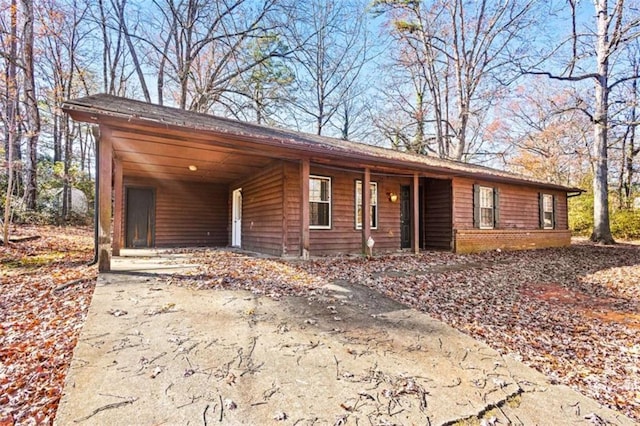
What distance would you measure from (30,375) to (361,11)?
20.9 metres

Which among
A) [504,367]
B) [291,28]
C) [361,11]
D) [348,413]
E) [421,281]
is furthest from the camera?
[361,11]

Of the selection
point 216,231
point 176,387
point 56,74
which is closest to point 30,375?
point 176,387

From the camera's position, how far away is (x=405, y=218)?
35.0 feet

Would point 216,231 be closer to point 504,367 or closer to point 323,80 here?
point 504,367

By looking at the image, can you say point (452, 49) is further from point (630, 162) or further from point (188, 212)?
point (188, 212)

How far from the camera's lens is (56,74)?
15.8 m

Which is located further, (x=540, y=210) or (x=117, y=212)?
(x=540, y=210)

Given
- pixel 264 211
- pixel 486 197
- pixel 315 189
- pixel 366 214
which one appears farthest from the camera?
pixel 486 197

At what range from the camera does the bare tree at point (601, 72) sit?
11688 millimetres

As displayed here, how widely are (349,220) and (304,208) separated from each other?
6.96 ft

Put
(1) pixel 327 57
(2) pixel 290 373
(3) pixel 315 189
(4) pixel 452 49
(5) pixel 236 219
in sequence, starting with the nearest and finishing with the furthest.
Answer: (2) pixel 290 373 → (3) pixel 315 189 → (5) pixel 236 219 → (4) pixel 452 49 → (1) pixel 327 57

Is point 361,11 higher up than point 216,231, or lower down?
higher up

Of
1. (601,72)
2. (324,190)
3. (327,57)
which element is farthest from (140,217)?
(601,72)

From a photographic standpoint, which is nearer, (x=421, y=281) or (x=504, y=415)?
(x=504, y=415)
